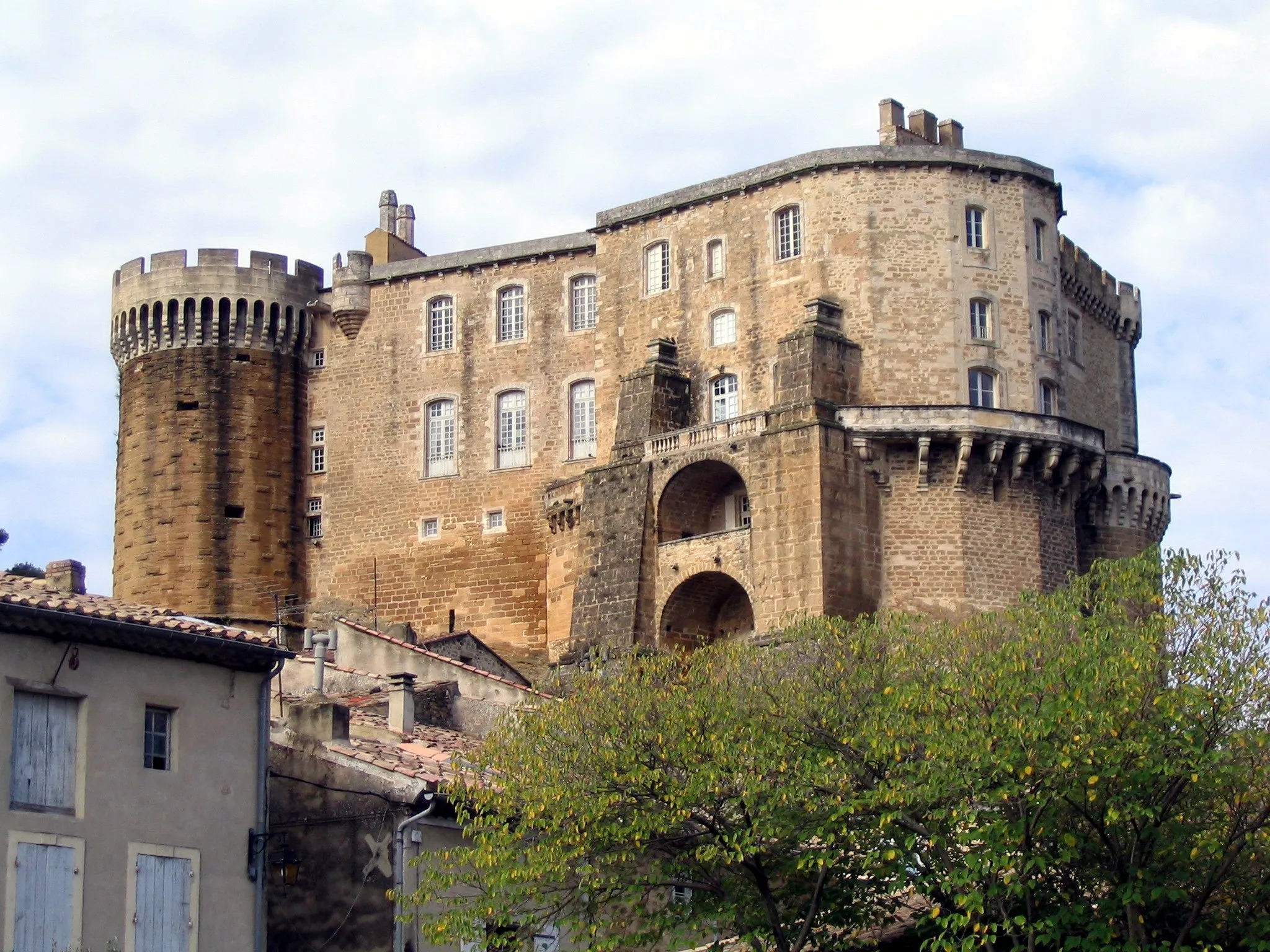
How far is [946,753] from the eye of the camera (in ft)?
87.5

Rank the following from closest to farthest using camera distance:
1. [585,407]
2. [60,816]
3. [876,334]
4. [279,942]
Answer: [60,816] → [279,942] → [876,334] → [585,407]

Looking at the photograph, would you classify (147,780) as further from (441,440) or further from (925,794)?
(441,440)

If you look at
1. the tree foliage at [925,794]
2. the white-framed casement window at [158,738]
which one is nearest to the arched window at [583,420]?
the tree foliage at [925,794]

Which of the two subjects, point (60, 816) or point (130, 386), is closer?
point (60, 816)

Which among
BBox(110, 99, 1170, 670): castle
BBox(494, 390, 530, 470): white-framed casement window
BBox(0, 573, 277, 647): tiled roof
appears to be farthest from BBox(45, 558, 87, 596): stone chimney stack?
BBox(494, 390, 530, 470): white-framed casement window

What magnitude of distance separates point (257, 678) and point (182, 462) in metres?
31.4

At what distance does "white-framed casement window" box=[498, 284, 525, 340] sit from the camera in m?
58.6

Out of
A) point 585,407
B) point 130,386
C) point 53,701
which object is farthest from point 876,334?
point 53,701

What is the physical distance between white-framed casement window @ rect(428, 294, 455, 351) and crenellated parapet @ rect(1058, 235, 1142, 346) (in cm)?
1526

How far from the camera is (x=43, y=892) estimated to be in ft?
81.9

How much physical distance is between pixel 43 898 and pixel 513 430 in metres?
33.7

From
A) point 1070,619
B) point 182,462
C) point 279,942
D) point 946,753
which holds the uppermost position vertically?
point 182,462

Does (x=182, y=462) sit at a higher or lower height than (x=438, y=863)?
higher

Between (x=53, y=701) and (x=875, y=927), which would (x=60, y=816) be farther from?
(x=875, y=927)
